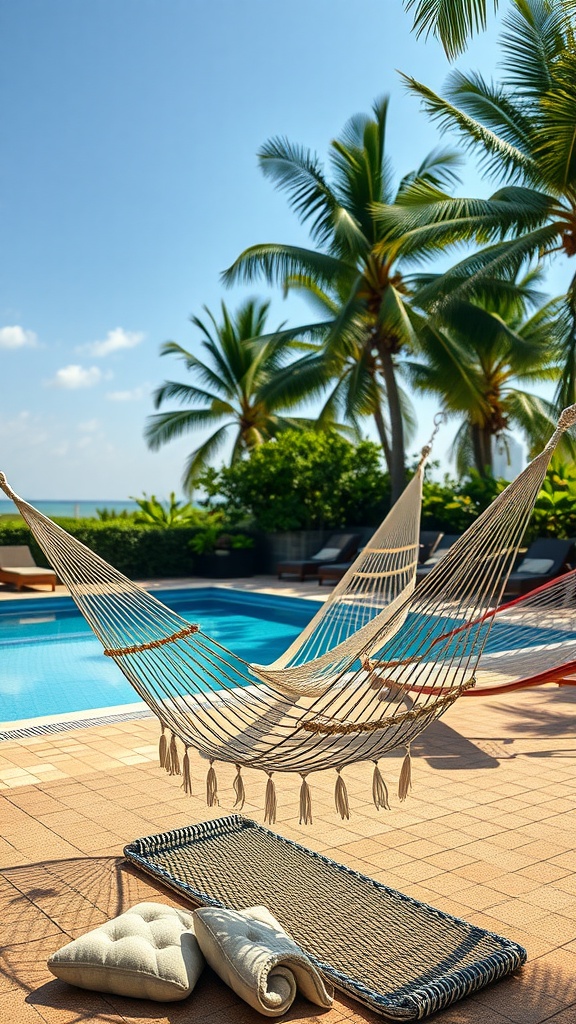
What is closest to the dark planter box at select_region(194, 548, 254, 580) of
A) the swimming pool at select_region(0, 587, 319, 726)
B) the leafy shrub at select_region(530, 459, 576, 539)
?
the swimming pool at select_region(0, 587, 319, 726)

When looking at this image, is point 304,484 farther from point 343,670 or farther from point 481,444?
point 343,670

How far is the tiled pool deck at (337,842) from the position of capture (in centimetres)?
184

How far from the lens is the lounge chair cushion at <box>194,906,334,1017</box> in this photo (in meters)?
1.76

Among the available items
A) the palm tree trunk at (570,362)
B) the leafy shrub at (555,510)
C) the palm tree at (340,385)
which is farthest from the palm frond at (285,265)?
the palm tree trunk at (570,362)

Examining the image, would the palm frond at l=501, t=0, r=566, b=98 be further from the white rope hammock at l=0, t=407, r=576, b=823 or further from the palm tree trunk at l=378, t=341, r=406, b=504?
the white rope hammock at l=0, t=407, r=576, b=823

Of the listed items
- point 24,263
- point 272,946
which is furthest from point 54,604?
point 24,263

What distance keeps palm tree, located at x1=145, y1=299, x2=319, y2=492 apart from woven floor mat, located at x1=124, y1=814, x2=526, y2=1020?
38.0 feet

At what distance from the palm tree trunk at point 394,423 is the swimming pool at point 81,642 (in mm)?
2677

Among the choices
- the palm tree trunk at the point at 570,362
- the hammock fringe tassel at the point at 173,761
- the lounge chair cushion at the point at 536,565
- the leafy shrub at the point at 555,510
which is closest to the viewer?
the hammock fringe tassel at the point at 173,761

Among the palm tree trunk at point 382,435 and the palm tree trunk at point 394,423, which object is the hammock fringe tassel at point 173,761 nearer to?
the palm tree trunk at point 394,423

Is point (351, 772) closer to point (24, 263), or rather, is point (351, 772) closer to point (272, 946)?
point (272, 946)

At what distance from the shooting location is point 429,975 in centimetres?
187

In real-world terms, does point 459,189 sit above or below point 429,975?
above

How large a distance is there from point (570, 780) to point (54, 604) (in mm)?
6913
